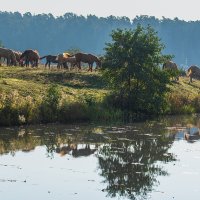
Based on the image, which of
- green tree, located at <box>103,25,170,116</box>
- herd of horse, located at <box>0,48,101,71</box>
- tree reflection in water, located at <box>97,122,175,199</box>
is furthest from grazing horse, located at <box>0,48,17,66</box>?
tree reflection in water, located at <box>97,122,175,199</box>

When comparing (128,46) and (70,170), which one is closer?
(70,170)

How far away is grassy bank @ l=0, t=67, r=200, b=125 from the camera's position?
37562 mm

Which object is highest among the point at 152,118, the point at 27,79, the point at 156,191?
the point at 27,79

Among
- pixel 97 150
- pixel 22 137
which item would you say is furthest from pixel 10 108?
pixel 97 150

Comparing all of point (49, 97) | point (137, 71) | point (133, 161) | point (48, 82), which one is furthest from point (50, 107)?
point (133, 161)

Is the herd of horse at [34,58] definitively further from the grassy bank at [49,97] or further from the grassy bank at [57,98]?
the grassy bank at [49,97]

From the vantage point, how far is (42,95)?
42.1m

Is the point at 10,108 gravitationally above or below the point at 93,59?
below

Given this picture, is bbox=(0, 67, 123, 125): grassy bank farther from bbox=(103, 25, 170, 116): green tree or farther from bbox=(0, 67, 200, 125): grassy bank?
bbox=(103, 25, 170, 116): green tree

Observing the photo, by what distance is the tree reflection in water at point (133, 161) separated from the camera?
22188mm

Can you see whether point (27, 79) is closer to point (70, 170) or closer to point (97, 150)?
point (97, 150)

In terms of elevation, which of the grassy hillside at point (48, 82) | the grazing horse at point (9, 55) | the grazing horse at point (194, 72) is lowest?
the grassy hillside at point (48, 82)

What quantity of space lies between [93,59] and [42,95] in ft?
64.6

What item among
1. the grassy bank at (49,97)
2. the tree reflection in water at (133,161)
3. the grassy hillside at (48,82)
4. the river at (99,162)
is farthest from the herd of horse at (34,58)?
the tree reflection in water at (133,161)
